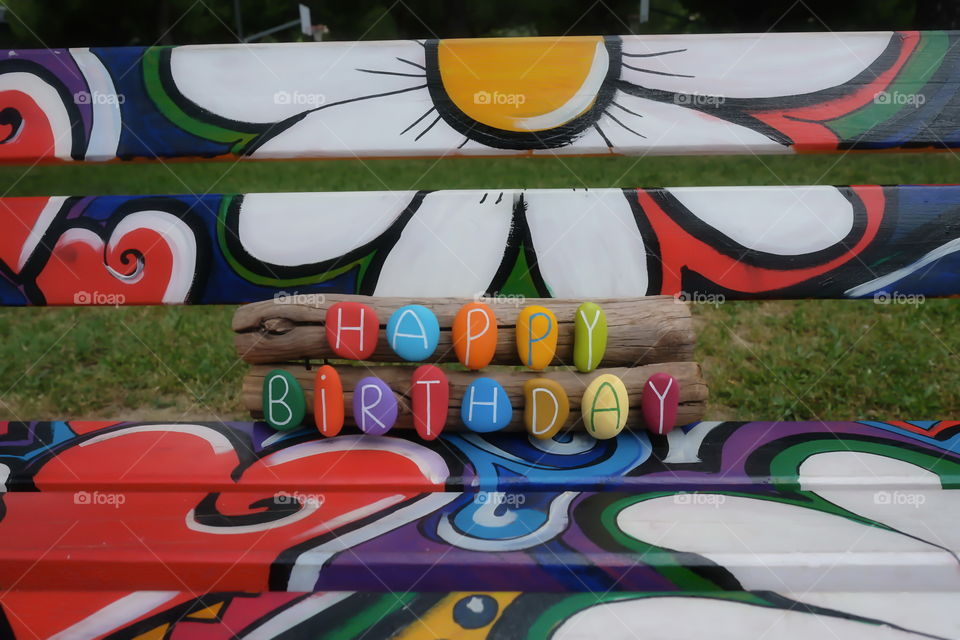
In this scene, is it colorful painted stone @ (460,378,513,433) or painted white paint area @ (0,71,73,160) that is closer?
colorful painted stone @ (460,378,513,433)

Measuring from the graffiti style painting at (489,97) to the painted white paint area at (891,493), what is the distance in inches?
25.3

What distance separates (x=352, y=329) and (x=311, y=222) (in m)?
0.28

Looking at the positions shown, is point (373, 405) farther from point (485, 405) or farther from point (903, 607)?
point (903, 607)

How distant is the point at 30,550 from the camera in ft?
3.63

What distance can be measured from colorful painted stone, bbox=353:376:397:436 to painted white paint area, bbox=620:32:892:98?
32.0 inches

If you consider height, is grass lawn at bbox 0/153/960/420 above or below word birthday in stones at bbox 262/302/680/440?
below

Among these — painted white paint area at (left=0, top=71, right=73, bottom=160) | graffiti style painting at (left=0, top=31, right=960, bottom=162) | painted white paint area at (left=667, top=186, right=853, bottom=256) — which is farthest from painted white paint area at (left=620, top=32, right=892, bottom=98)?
painted white paint area at (left=0, top=71, right=73, bottom=160)

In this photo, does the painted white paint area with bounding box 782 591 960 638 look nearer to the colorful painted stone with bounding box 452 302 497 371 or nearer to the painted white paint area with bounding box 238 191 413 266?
the colorful painted stone with bounding box 452 302 497 371

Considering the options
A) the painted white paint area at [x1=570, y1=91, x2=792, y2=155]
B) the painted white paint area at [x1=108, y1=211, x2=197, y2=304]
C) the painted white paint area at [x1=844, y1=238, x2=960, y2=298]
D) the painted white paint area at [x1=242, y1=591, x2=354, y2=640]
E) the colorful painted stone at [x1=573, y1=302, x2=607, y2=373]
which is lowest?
the painted white paint area at [x1=242, y1=591, x2=354, y2=640]

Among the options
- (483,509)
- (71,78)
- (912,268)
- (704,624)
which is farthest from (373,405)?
(912,268)

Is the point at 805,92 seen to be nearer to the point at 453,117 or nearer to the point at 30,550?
the point at 453,117

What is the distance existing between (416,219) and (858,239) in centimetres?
91

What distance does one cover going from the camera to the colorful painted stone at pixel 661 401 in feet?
4.43

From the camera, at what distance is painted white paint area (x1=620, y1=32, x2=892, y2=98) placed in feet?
4.91
